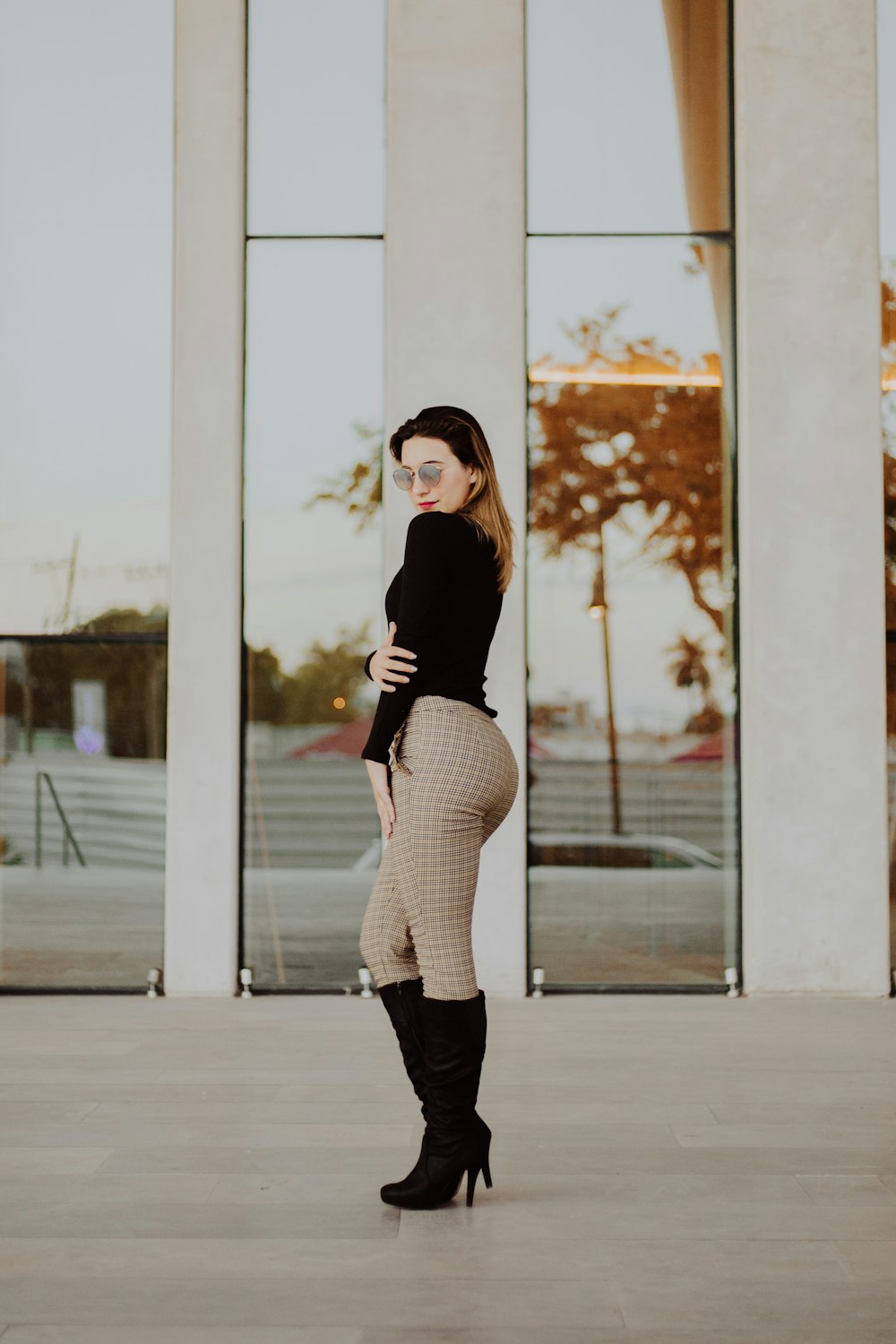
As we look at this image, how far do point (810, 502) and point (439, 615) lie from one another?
3.46 metres

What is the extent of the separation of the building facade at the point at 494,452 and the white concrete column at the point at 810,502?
0.02m

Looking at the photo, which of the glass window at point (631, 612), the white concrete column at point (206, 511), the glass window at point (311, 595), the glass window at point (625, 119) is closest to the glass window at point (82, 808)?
the white concrete column at point (206, 511)

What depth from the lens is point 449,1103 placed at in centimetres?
297

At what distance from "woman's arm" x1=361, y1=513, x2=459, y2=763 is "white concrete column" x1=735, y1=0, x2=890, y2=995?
10.7 feet

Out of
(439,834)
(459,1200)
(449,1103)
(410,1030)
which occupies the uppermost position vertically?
(439,834)

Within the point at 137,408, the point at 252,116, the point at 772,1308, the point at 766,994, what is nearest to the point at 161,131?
the point at 252,116

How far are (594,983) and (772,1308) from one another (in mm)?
3609

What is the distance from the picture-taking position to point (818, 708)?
5969 millimetres

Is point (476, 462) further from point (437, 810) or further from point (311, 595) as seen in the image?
point (311, 595)

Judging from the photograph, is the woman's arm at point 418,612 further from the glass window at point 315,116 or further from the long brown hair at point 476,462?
the glass window at point 315,116

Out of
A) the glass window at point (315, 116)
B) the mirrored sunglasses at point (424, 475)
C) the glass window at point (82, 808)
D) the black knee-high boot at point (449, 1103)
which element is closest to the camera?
the black knee-high boot at point (449, 1103)

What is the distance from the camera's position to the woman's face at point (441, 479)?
10.3 feet

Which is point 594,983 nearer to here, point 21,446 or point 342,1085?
point 342,1085

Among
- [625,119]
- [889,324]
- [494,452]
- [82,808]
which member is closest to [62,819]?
[82,808]
